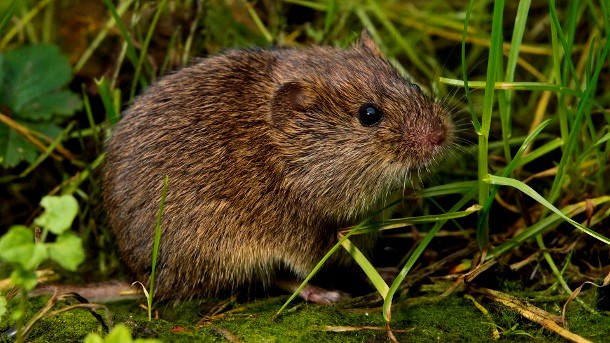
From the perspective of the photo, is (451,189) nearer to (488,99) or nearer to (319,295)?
(488,99)

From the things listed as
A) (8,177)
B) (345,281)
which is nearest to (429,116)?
(345,281)

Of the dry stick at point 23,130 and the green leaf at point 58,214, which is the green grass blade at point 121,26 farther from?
the green leaf at point 58,214

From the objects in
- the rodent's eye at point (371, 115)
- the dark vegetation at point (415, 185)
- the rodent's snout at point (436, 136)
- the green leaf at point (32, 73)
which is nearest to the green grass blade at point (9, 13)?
the dark vegetation at point (415, 185)

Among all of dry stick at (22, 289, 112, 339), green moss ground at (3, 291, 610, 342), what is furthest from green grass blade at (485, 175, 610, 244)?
dry stick at (22, 289, 112, 339)

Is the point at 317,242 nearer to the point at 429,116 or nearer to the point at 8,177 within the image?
the point at 429,116

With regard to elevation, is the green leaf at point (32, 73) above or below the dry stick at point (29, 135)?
above
